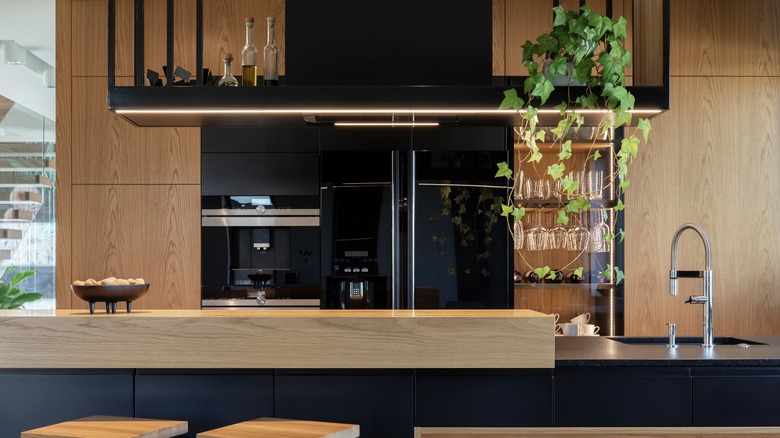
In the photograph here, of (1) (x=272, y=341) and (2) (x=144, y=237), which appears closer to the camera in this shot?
(1) (x=272, y=341)

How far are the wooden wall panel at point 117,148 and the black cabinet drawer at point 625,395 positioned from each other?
263 centimetres

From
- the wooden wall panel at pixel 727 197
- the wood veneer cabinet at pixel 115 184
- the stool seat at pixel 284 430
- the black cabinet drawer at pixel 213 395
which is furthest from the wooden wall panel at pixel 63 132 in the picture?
the wooden wall panel at pixel 727 197

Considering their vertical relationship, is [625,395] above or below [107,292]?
below

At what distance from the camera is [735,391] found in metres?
2.92

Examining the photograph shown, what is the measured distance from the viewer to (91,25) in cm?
468

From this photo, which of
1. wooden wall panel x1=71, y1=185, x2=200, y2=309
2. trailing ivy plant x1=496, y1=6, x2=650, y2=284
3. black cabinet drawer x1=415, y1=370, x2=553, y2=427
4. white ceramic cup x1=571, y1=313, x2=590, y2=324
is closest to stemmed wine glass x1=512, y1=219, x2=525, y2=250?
white ceramic cup x1=571, y1=313, x2=590, y2=324

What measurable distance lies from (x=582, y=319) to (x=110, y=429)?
2.87m

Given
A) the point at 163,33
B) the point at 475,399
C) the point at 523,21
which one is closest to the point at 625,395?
the point at 475,399

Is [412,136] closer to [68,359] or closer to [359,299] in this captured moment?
[359,299]

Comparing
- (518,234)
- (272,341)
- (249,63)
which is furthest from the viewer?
(518,234)

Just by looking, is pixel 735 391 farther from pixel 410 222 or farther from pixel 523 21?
pixel 523 21

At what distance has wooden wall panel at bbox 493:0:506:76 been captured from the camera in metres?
4.68

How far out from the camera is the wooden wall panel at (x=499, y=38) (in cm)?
468

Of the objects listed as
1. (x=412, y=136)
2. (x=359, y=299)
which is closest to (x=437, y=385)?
(x=359, y=299)
